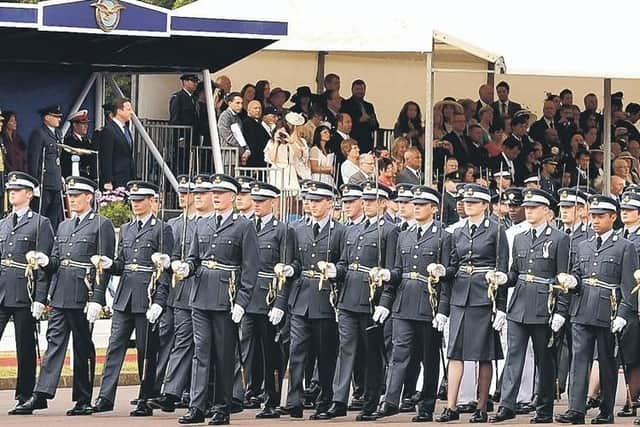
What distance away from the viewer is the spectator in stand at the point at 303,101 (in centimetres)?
2394

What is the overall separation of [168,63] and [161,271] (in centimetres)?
700

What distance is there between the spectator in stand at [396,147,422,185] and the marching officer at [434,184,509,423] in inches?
210

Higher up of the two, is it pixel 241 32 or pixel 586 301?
pixel 241 32

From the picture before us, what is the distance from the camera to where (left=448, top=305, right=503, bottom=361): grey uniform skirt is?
16422 millimetres

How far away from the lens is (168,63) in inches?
915

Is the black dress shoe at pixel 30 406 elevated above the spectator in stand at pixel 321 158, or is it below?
below

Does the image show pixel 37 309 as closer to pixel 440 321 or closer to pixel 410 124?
pixel 440 321

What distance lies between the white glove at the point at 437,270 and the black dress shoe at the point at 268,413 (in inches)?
67.2

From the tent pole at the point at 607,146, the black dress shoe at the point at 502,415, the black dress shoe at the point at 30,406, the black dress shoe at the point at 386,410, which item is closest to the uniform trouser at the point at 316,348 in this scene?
the black dress shoe at the point at 386,410

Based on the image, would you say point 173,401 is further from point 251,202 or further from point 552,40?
point 552,40

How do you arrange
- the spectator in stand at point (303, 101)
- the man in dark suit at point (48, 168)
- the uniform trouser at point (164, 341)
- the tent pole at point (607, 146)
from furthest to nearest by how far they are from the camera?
the tent pole at point (607, 146)
the spectator in stand at point (303, 101)
the man in dark suit at point (48, 168)
the uniform trouser at point (164, 341)

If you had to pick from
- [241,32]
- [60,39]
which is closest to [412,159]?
[241,32]

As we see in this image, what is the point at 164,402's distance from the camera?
1664 cm

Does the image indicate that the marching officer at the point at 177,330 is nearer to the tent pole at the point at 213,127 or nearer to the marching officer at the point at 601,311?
the marching officer at the point at 601,311
